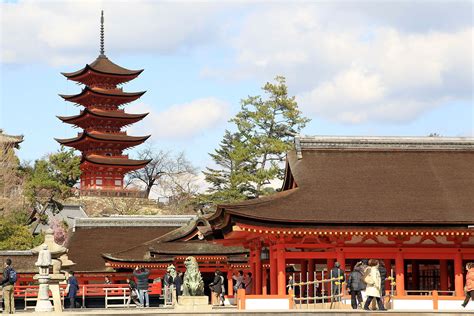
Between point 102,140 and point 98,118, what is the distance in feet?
8.29

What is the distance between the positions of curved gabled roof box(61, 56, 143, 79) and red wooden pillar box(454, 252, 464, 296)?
256ft

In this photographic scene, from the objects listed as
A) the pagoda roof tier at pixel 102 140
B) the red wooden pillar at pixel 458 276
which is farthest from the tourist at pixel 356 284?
the pagoda roof tier at pixel 102 140

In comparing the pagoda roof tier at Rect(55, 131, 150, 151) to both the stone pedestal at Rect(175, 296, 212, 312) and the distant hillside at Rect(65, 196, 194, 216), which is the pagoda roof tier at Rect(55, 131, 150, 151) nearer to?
the distant hillside at Rect(65, 196, 194, 216)

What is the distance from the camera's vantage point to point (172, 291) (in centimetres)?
4944

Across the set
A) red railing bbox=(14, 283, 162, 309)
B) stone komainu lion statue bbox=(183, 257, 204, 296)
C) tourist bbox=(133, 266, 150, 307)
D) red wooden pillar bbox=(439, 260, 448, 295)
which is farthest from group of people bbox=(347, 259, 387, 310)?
red railing bbox=(14, 283, 162, 309)

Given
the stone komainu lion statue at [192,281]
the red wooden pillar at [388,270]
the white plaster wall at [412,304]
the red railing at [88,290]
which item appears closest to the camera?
the stone komainu lion statue at [192,281]

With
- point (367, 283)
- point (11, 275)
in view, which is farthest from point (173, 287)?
point (367, 283)

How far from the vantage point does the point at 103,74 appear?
385 feet

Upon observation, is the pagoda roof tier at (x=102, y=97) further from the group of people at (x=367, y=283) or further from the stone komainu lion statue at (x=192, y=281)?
the group of people at (x=367, y=283)

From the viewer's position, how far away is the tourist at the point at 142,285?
4644 centimetres

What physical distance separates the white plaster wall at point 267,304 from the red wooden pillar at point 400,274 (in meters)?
4.08

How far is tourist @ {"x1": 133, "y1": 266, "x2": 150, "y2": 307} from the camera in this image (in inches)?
1828

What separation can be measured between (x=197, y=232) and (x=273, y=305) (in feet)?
62.1

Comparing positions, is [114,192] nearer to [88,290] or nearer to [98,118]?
[98,118]
